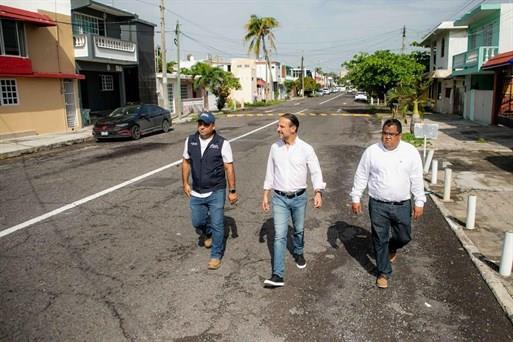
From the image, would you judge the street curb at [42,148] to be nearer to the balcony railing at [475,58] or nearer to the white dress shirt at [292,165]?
the white dress shirt at [292,165]

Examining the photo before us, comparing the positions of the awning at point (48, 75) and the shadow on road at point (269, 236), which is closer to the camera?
the shadow on road at point (269, 236)

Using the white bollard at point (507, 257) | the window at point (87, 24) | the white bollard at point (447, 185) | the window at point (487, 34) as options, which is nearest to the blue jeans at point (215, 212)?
the white bollard at point (507, 257)

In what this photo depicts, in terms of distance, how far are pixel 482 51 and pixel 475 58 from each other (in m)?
0.77

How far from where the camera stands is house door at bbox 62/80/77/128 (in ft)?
77.2

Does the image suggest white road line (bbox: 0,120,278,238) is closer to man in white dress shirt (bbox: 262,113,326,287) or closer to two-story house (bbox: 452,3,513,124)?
man in white dress shirt (bbox: 262,113,326,287)

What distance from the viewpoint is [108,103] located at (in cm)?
3080

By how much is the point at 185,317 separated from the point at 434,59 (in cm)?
3863

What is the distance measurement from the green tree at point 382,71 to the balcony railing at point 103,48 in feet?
55.7

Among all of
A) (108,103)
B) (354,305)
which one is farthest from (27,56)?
(354,305)

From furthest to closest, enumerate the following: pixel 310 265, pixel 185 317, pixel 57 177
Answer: pixel 57 177, pixel 310 265, pixel 185 317

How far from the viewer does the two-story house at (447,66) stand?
3141cm

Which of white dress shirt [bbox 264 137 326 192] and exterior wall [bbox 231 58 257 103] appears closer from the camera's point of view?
white dress shirt [bbox 264 137 326 192]

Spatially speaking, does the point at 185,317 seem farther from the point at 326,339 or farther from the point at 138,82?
the point at 138,82

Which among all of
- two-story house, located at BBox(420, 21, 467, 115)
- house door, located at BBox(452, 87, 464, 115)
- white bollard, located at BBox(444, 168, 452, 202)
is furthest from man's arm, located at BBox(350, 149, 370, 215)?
house door, located at BBox(452, 87, 464, 115)
